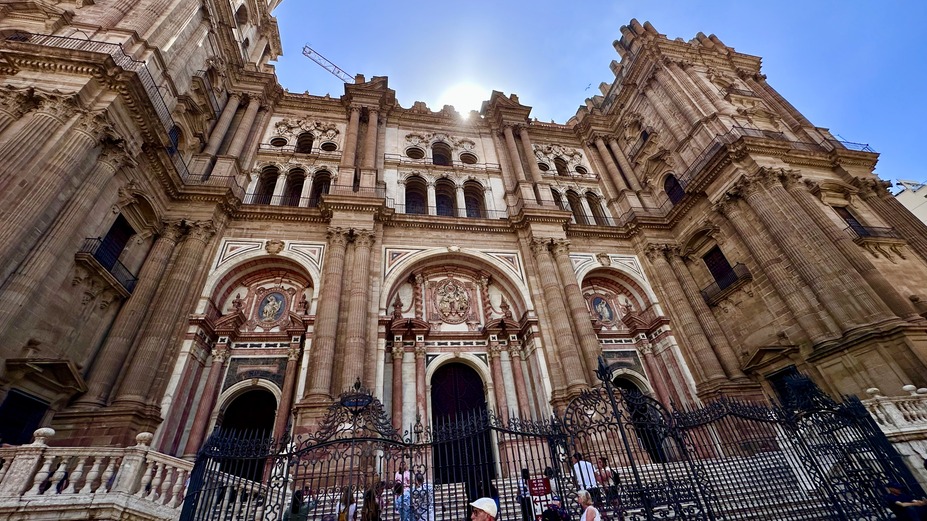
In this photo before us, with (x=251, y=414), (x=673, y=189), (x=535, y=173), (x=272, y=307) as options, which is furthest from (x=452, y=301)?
(x=673, y=189)

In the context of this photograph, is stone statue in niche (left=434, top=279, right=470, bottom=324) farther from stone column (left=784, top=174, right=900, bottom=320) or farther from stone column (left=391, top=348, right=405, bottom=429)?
stone column (left=784, top=174, right=900, bottom=320)

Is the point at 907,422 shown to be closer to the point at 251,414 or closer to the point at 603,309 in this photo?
the point at 603,309

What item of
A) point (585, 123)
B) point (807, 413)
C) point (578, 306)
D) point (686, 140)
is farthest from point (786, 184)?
point (585, 123)

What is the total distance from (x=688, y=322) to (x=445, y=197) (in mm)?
12040

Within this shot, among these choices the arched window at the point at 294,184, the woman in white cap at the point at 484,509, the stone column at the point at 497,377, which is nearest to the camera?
the woman in white cap at the point at 484,509

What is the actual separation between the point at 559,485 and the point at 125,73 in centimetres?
1475

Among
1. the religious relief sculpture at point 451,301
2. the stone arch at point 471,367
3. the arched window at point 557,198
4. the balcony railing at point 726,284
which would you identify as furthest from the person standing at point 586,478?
the arched window at point 557,198

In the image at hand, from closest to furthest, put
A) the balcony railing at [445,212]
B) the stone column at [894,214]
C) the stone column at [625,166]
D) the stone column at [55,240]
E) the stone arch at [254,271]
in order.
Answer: the stone column at [55,240]
the stone arch at [254,271]
the stone column at [894,214]
the balcony railing at [445,212]
the stone column at [625,166]

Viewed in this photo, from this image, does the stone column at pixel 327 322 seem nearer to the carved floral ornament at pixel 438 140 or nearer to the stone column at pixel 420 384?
the stone column at pixel 420 384

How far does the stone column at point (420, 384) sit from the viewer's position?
12945mm

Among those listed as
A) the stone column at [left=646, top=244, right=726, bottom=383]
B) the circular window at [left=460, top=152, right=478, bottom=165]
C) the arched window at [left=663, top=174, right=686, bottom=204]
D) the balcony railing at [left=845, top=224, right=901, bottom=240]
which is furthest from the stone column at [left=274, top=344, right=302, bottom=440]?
the balcony railing at [left=845, top=224, right=901, bottom=240]

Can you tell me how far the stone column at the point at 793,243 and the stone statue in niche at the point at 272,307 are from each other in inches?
686

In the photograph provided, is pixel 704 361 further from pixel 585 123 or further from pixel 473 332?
pixel 585 123

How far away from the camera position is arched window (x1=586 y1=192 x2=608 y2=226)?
2047 cm
